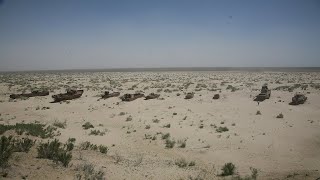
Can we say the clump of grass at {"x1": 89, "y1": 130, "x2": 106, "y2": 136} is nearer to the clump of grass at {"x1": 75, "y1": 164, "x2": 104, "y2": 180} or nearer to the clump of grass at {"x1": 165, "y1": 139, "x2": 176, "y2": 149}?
the clump of grass at {"x1": 165, "y1": 139, "x2": 176, "y2": 149}

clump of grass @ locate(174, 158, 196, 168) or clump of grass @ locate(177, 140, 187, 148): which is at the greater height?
clump of grass @ locate(174, 158, 196, 168)

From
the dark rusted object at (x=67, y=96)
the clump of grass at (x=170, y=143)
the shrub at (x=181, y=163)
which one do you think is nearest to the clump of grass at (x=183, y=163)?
the shrub at (x=181, y=163)

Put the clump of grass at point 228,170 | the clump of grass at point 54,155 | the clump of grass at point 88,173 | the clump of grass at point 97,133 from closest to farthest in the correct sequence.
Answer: the clump of grass at point 88,173 < the clump of grass at point 54,155 < the clump of grass at point 228,170 < the clump of grass at point 97,133

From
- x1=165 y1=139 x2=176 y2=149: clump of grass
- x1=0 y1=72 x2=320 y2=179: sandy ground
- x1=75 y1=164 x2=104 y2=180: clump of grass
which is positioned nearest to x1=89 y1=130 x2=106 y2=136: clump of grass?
x1=0 y1=72 x2=320 y2=179: sandy ground

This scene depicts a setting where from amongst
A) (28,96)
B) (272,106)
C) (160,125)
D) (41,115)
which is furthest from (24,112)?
(272,106)

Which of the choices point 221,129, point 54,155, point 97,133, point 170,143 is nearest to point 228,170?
point 170,143

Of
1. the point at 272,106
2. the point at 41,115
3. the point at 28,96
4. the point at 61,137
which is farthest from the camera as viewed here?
the point at 28,96

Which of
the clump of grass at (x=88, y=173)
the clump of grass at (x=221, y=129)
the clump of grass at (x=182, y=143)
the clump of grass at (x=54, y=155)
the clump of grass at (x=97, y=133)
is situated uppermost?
the clump of grass at (x=54, y=155)

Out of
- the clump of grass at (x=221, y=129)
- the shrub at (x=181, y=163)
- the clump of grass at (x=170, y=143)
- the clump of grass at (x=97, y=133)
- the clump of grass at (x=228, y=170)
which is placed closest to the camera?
the clump of grass at (x=228, y=170)

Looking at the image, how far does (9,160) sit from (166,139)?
25.5 ft

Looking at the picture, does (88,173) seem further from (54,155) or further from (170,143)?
(170,143)

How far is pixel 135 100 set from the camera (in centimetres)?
2773

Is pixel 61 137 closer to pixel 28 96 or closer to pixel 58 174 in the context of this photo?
pixel 58 174

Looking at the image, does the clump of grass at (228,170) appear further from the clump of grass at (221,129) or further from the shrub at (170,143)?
the clump of grass at (221,129)
